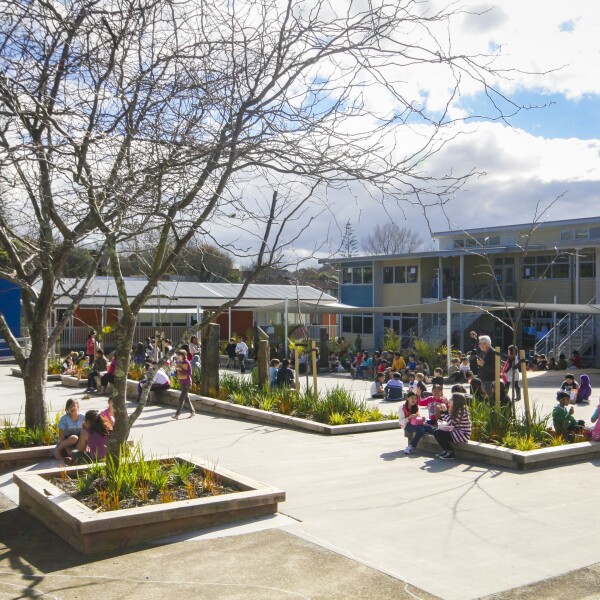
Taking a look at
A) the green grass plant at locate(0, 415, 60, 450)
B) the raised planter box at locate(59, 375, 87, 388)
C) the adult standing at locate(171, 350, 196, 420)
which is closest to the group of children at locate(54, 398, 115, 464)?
the green grass plant at locate(0, 415, 60, 450)

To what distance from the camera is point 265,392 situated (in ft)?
50.5

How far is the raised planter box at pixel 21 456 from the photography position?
969 cm

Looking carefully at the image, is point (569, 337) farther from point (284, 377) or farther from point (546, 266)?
point (284, 377)

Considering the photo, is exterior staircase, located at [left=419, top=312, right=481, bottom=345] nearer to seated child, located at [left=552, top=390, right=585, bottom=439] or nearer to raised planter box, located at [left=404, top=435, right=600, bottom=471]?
seated child, located at [left=552, top=390, right=585, bottom=439]

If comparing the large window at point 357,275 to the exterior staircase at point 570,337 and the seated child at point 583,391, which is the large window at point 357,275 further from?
the seated child at point 583,391

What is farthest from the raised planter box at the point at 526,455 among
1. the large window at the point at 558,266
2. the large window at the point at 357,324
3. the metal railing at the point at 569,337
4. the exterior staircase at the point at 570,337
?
the large window at the point at 357,324

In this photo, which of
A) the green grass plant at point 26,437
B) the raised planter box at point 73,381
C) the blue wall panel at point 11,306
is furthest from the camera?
the blue wall panel at point 11,306

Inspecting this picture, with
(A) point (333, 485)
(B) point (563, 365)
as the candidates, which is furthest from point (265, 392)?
(B) point (563, 365)

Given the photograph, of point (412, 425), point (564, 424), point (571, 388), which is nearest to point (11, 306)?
point (571, 388)

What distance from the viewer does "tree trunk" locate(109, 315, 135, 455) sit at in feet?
24.0

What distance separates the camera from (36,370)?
10.4 meters

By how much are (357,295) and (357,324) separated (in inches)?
69.9

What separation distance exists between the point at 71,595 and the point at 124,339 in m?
2.65

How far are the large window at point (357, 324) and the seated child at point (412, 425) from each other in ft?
107
